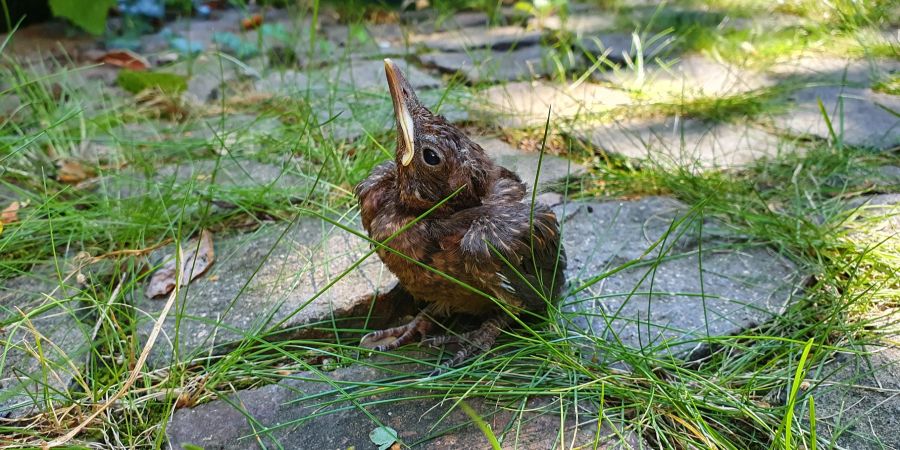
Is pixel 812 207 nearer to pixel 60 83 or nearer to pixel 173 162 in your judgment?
pixel 173 162

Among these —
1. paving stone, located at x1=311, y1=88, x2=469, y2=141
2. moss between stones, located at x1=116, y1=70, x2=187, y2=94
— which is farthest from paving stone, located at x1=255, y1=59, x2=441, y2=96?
moss between stones, located at x1=116, y1=70, x2=187, y2=94

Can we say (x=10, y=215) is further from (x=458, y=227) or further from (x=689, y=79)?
(x=689, y=79)

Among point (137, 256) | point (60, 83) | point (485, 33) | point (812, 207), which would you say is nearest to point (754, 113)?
point (812, 207)

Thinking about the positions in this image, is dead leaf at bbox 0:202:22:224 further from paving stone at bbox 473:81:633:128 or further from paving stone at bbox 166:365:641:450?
paving stone at bbox 473:81:633:128

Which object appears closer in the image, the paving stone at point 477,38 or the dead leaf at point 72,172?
the dead leaf at point 72,172

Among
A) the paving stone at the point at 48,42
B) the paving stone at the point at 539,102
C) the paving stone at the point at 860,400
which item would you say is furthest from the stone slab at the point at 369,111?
the paving stone at the point at 48,42

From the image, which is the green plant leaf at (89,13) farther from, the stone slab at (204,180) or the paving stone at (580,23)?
the paving stone at (580,23)

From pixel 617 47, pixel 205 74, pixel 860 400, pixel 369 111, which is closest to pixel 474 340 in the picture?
pixel 860 400
